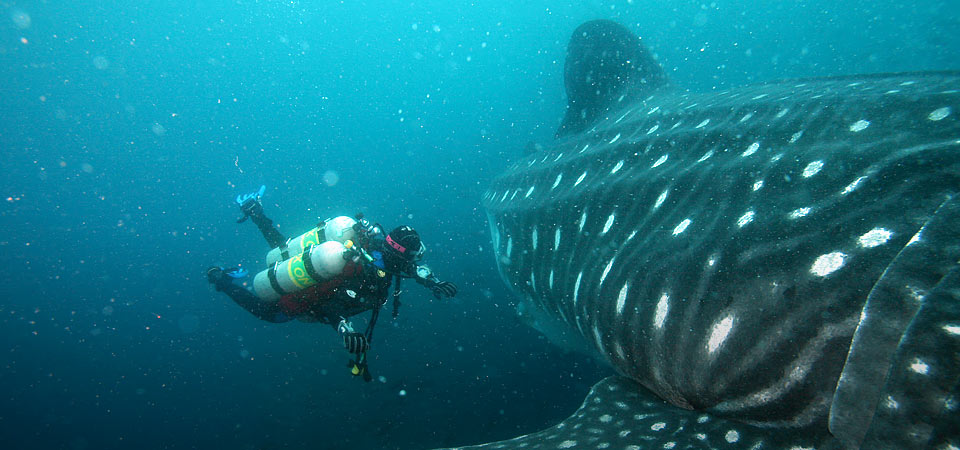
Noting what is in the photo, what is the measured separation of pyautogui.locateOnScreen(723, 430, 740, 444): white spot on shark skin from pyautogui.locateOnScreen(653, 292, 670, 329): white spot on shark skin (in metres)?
0.74

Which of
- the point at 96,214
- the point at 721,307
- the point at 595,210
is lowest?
the point at 721,307

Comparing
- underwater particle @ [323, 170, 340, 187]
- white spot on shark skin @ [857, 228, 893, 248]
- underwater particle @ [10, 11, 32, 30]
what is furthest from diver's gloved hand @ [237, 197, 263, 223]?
underwater particle @ [10, 11, 32, 30]

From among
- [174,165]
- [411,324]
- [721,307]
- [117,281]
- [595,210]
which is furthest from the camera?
[174,165]

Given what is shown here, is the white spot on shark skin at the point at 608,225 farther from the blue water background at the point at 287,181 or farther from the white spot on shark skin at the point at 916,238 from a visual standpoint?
the blue water background at the point at 287,181

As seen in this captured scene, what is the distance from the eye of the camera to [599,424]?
8.98 feet

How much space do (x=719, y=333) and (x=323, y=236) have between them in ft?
20.4

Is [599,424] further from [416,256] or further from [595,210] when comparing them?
[416,256]

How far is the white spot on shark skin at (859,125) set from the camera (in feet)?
8.30

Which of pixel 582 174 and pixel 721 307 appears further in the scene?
pixel 582 174

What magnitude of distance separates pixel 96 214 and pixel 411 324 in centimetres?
7276

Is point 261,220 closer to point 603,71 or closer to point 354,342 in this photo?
point 354,342

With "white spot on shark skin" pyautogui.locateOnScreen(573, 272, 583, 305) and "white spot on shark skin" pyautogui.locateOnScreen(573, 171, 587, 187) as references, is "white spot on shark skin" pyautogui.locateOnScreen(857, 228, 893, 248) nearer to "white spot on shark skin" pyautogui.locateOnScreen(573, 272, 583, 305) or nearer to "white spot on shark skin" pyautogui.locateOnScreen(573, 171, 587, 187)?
"white spot on shark skin" pyautogui.locateOnScreen(573, 272, 583, 305)

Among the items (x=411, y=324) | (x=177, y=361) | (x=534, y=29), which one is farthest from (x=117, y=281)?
(x=534, y=29)

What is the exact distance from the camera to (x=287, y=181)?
147 ft
